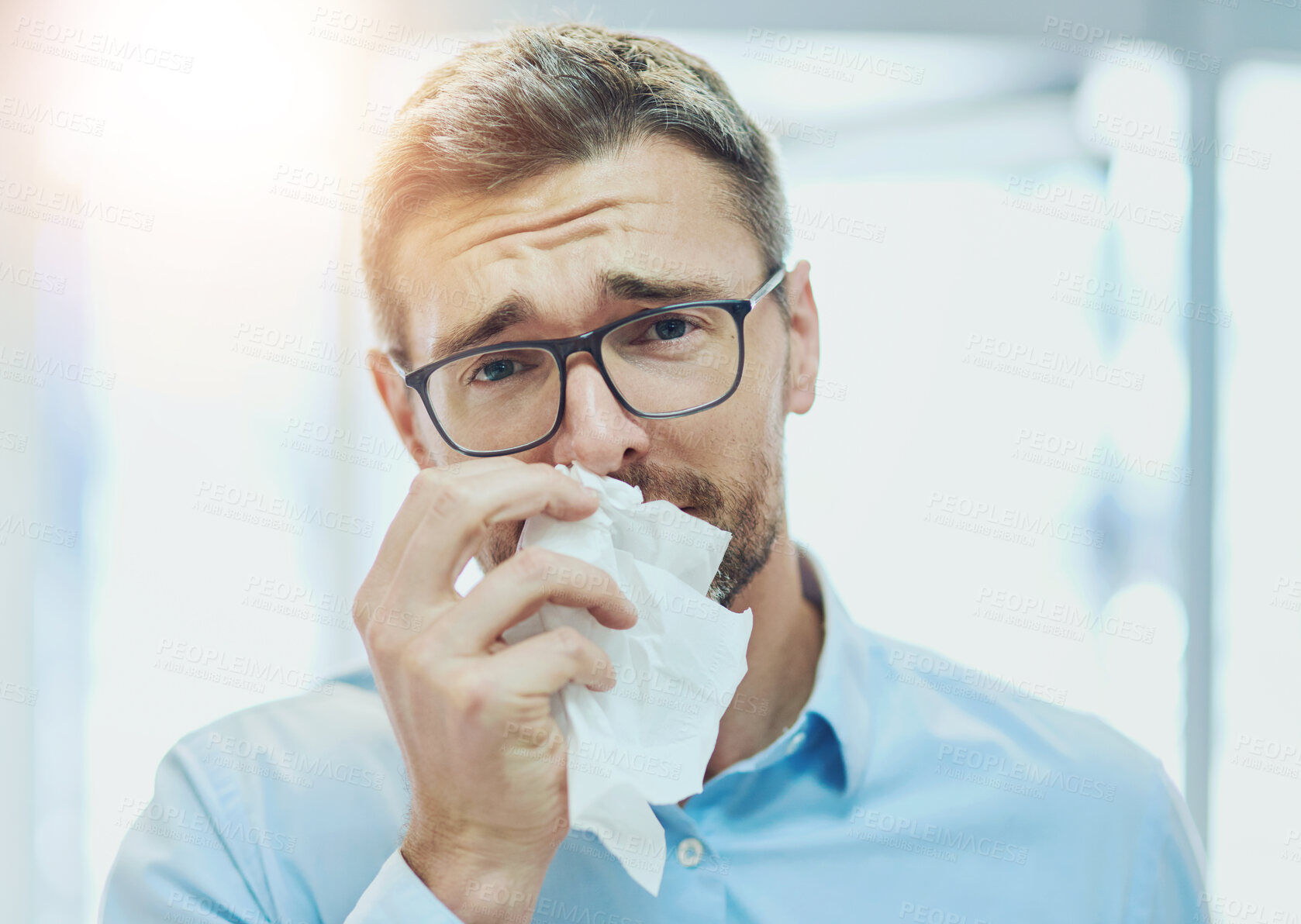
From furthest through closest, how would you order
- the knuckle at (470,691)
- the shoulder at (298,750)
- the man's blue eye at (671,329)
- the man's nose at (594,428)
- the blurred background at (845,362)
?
the blurred background at (845,362)
the shoulder at (298,750)
the man's blue eye at (671,329)
the man's nose at (594,428)
the knuckle at (470,691)

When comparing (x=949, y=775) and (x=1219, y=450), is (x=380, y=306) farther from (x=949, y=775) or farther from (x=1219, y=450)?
(x=1219, y=450)

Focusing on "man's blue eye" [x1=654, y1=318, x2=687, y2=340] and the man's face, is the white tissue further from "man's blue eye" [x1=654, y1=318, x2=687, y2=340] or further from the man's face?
"man's blue eye" [x1=654, y1=318, x2=687, y2=340]

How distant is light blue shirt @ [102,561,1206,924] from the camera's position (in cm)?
121

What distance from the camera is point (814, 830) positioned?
124 centimetres

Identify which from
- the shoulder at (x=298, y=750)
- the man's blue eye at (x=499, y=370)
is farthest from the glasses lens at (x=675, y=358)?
the shoulder at (x=298, y=750)

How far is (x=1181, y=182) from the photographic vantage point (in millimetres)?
2061

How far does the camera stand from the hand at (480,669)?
0.95 metres

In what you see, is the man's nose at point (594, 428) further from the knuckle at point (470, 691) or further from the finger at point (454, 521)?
the knuckle at point (470, 691)

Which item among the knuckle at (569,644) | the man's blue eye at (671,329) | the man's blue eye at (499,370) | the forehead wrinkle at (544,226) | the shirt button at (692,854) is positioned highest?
the forehead wrinkle at (544,226)

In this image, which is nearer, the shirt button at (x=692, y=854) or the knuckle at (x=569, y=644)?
the knuckle at (x=569, y=644)

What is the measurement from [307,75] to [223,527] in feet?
3.27

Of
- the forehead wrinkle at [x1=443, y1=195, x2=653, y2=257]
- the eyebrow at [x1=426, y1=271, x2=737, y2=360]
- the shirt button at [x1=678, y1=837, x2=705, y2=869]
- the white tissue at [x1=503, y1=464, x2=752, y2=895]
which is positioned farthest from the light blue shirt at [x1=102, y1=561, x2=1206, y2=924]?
the forehead wrinkle at [x1=443, y1=195, x2=653, y2=257]

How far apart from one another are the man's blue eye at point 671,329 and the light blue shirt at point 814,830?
1.72ft

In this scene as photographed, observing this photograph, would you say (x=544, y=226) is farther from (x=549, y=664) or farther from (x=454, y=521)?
(x=549, y=664)
